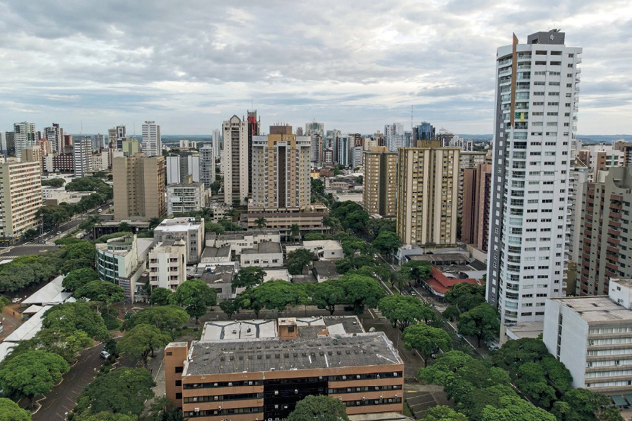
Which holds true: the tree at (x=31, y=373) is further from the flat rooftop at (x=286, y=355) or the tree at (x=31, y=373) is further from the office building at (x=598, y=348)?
the office building at (x=598, y=348)

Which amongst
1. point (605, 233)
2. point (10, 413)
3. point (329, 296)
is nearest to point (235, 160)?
point (329, 296)

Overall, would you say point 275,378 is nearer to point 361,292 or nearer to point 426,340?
point 426,340

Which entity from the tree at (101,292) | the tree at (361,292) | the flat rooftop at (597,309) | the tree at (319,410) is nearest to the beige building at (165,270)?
the tree at (101,292)

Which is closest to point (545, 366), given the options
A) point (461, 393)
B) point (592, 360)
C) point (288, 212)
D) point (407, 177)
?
point (592, 360)

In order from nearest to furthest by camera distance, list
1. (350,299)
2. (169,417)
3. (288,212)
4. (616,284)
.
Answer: (169,417) → (616,284) → (350,299) → (288,212)

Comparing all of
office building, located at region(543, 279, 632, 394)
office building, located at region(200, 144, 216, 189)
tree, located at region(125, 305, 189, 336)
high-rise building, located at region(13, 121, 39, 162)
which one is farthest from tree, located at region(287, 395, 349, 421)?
high-rise building, located at region(13, 121, 39, 162)

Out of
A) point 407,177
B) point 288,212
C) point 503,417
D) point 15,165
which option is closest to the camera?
point 503,417

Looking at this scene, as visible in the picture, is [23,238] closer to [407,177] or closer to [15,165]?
[15,165]
